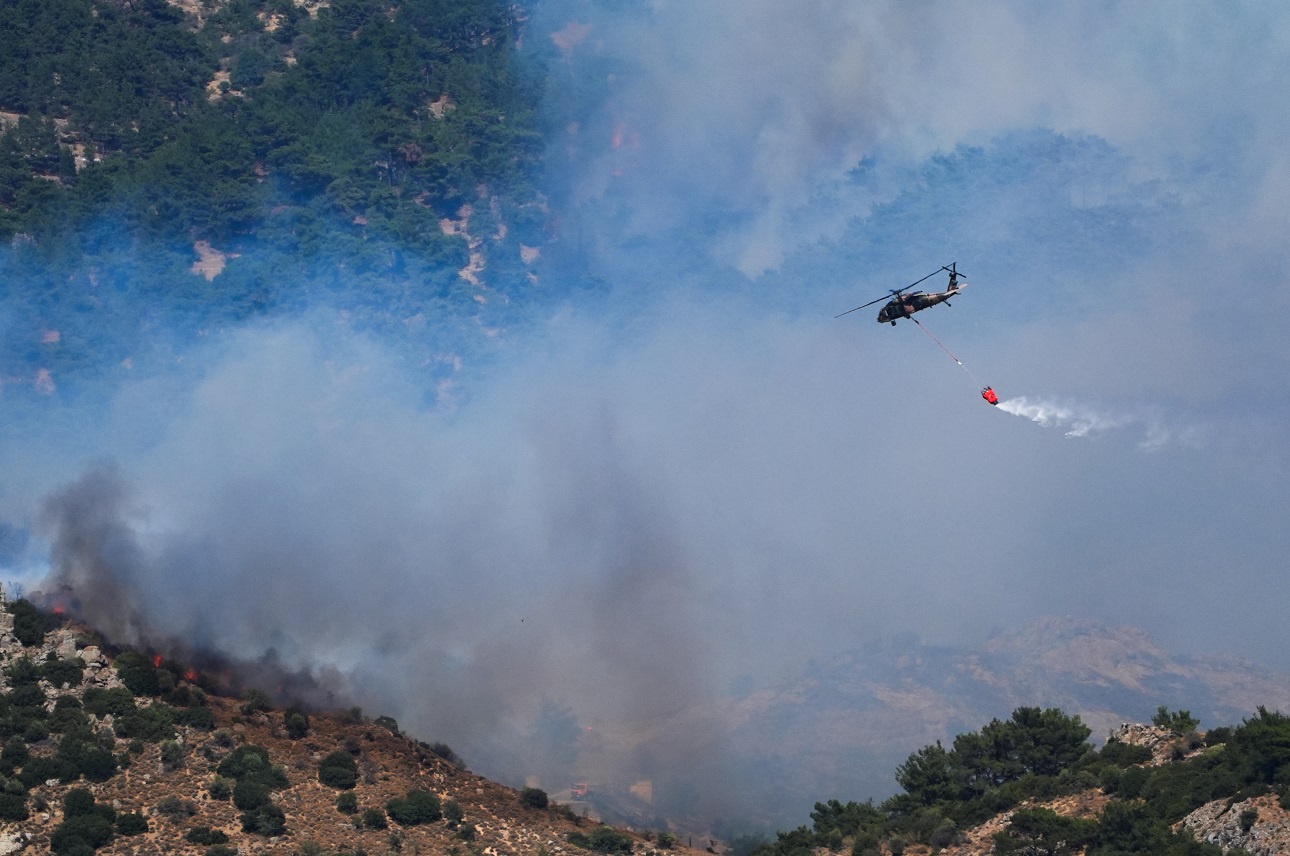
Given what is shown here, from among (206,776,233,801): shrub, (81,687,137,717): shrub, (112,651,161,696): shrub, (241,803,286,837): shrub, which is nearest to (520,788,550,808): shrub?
(241,803,286,837): shrub

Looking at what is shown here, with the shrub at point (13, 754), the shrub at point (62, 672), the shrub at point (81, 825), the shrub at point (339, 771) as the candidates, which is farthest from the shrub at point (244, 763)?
the shrub at point (62, 672)

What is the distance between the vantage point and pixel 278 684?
8619 cm

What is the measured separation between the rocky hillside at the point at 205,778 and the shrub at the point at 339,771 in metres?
0.07

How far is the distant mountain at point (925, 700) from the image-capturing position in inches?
4594

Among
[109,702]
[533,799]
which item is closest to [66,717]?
[109,702]

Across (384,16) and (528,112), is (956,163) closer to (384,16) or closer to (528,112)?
(528,112)

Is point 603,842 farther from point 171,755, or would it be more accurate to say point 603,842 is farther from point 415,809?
point 171,755

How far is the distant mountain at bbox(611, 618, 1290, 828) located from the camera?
116688mm

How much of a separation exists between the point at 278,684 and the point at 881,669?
201 feet

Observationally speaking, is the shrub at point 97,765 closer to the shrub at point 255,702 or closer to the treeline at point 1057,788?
the shrub at point 255,702

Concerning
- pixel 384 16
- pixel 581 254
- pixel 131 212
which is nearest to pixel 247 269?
pixel 131 212

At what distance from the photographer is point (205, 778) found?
74125mm

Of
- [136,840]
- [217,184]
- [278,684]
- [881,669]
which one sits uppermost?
[217,184]

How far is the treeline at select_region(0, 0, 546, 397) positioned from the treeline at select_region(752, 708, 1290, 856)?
65699 mm
